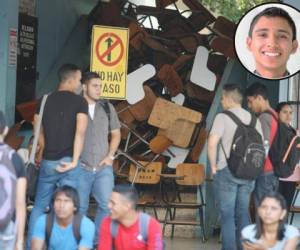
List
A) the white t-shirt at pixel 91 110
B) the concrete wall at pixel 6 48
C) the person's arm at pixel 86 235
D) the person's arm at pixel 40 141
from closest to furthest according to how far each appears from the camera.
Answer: the person's arm at pixel 86 235
the person's arm at pixel 40 141
the white t-shirt at pixel 91 110
the concrete wall at pixel 6 48

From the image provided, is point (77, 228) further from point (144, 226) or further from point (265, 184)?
point (265, 184)

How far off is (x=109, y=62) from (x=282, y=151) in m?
2.10

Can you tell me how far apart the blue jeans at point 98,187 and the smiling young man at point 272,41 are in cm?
252

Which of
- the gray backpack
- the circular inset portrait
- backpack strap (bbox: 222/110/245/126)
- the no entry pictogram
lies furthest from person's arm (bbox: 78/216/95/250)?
the circular inset portrait

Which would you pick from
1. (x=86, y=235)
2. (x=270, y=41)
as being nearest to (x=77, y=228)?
(x=86, y=235)

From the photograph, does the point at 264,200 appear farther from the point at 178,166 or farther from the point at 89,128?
the point at 178,166

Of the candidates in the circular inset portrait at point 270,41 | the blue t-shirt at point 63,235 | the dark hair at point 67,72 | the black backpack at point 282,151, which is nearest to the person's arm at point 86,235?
the blue t-shirt at point 63,235

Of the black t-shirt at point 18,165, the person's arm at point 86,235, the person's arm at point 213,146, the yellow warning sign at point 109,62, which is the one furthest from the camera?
the yellow warning sign at point 109,62

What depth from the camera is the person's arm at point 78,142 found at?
792cm

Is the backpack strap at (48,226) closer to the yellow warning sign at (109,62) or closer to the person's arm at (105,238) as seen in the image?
the person's arm at (105,238)

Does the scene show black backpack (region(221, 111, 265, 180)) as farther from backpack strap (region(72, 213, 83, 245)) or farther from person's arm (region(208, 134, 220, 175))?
backpack strap (region(72, 213, 83, 245))

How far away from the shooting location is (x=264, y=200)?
6676 millimetres

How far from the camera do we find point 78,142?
26.0ft

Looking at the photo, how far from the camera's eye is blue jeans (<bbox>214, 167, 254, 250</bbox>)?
8406mm
